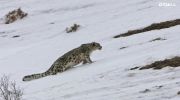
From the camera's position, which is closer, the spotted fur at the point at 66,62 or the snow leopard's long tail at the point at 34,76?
the snow leopard's long tail at the point at 34,76

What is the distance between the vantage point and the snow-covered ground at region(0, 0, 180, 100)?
15.5 meters

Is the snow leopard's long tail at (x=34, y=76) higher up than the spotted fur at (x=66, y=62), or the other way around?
the spotted fur at (x=66, y=62)

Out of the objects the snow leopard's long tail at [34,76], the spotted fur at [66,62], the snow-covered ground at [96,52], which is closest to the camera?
the snow-covered ground at [96,52]

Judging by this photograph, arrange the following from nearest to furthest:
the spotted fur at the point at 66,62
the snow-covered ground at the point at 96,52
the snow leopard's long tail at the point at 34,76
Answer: the snow-covered ground at the point at 96,52 → the snow leopard's long tail at the point at 34,76 → the spotted fur at the point at 66,62

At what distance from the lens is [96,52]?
24453mm

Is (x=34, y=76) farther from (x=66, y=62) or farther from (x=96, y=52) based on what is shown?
(x=96, y=52)

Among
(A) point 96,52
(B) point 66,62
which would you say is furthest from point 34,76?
(A) point 96,52

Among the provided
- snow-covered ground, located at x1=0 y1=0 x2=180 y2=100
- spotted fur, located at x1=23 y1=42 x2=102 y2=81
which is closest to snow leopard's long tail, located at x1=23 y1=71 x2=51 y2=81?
spotted fur, located at x1=23 y1=42 x2=102 y2=81

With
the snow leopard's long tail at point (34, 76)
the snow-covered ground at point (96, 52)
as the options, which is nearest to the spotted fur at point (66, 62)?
the snow leopard's long tail at point (34, 76)

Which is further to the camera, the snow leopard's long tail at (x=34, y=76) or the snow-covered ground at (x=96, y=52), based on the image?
the snow leopard's long tail at (x=34, y=76)

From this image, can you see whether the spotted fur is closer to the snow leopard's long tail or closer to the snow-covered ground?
the snow leopard's long tail

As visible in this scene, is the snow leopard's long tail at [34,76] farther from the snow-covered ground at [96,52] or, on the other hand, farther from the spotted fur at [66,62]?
the snow-covered ground at [96,52]

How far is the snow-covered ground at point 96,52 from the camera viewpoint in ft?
50.8

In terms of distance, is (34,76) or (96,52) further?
(96,52)
